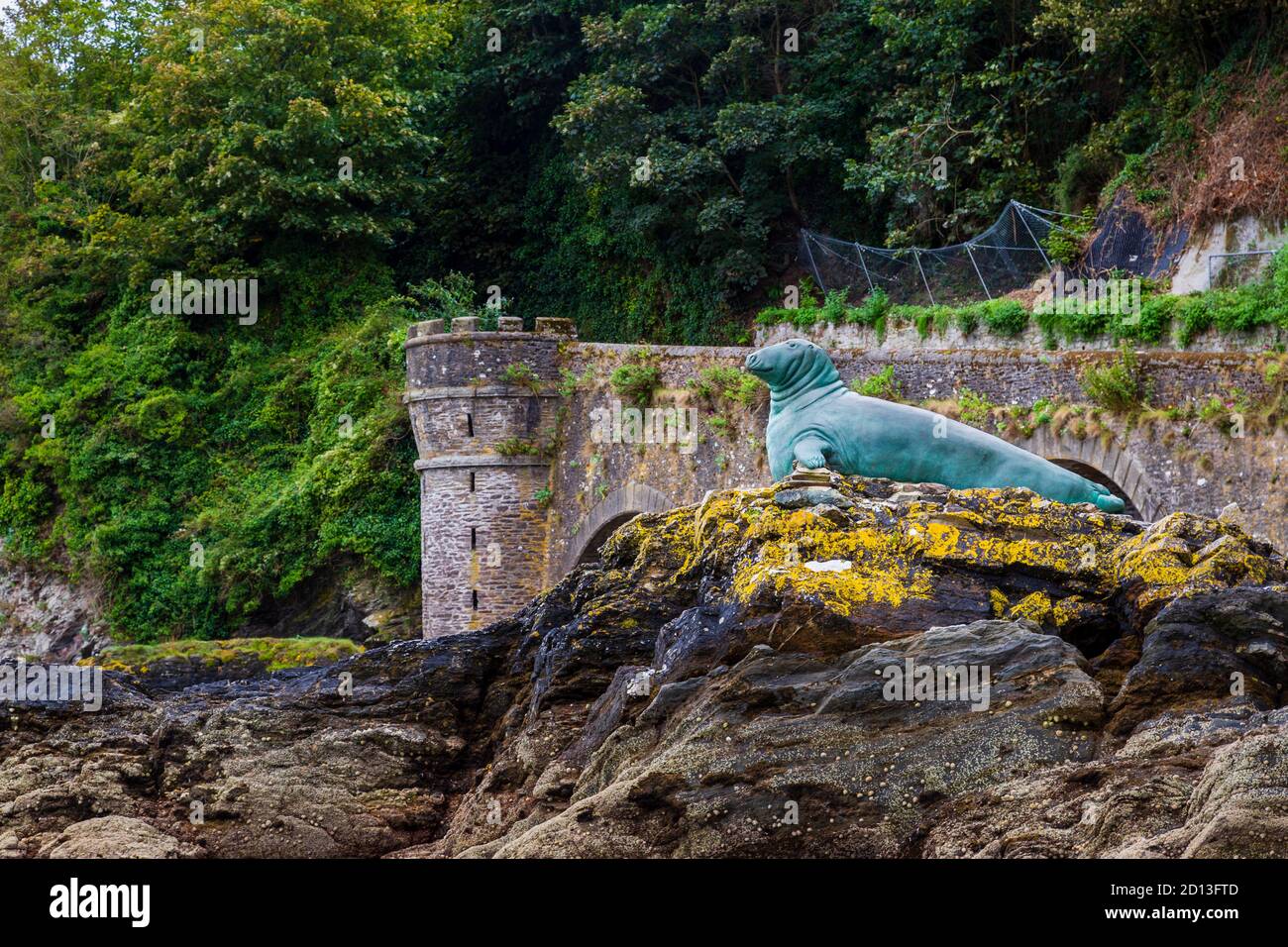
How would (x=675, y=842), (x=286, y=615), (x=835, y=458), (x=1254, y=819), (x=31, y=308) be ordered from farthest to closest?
1. (x=31, y=308)
2. (x=286, y=615)
3. (x=835, y=458)
4. (x=675, y=842)
5. (x=1254, y=819)

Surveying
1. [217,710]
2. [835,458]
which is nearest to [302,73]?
[835,458]

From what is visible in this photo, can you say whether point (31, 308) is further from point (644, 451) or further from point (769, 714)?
point (769, 714)

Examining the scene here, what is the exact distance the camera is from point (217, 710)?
33.3 feet

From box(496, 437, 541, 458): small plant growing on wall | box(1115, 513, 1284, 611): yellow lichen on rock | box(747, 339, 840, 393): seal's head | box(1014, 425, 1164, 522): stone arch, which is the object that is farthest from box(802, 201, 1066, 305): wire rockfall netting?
box(1115, 513, 1284, 611): yellow lichen on rock

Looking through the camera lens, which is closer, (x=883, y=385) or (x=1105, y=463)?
(x=1105, y=463)

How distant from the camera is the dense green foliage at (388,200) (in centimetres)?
3203

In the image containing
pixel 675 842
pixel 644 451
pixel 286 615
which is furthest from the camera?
pixel 286 615

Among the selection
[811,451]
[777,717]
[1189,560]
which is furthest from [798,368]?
[777,717]

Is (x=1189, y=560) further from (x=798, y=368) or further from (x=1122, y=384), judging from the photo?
(x=1122, y=384)

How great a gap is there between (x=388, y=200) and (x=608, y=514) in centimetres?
1258

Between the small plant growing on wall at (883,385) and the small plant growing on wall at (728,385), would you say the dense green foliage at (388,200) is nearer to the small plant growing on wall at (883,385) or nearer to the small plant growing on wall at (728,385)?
the small plant growing on wall at (728,385)

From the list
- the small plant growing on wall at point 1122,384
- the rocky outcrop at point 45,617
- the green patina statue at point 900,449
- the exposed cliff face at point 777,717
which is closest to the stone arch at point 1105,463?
the small plant growing on wall at point 1122,384

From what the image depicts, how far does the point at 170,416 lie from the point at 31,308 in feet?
17.8

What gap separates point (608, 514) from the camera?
28.0 m
